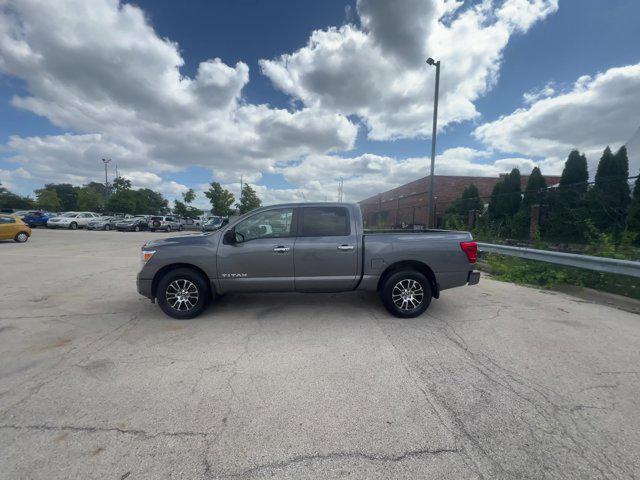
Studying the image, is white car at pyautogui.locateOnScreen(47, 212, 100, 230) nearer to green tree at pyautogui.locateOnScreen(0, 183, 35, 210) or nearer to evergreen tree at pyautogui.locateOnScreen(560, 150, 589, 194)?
evergreen tree at pyautogui.locateOnScreen(560, 150, 589, 194)

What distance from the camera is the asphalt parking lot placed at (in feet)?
6.26

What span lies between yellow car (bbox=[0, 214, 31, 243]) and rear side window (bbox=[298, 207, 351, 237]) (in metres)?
17.6

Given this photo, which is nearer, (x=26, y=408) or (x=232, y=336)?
(x=26, y=408)

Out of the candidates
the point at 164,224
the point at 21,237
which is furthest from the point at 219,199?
the point at 21,237

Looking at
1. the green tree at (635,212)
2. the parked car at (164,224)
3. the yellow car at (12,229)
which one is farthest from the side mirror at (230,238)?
the parked car at (164,224)

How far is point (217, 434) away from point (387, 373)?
1.67 m

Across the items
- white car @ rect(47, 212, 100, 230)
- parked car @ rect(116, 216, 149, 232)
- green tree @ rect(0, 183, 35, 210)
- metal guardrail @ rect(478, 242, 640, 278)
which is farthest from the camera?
green tree @ rect(0, 183, 35, 210)

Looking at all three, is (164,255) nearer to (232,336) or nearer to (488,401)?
(232,336)

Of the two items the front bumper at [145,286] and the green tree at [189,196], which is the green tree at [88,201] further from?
the front bumper at [145,286]

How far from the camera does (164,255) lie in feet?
14.5

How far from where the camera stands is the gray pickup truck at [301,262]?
4.44 meters

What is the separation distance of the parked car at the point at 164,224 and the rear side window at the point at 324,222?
33.7 metres

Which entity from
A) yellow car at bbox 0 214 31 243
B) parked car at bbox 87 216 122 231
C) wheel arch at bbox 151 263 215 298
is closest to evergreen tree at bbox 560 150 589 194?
wheel arch at bbox 151 263 215 298

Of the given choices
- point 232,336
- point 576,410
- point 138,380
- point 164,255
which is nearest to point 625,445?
point 576,410
